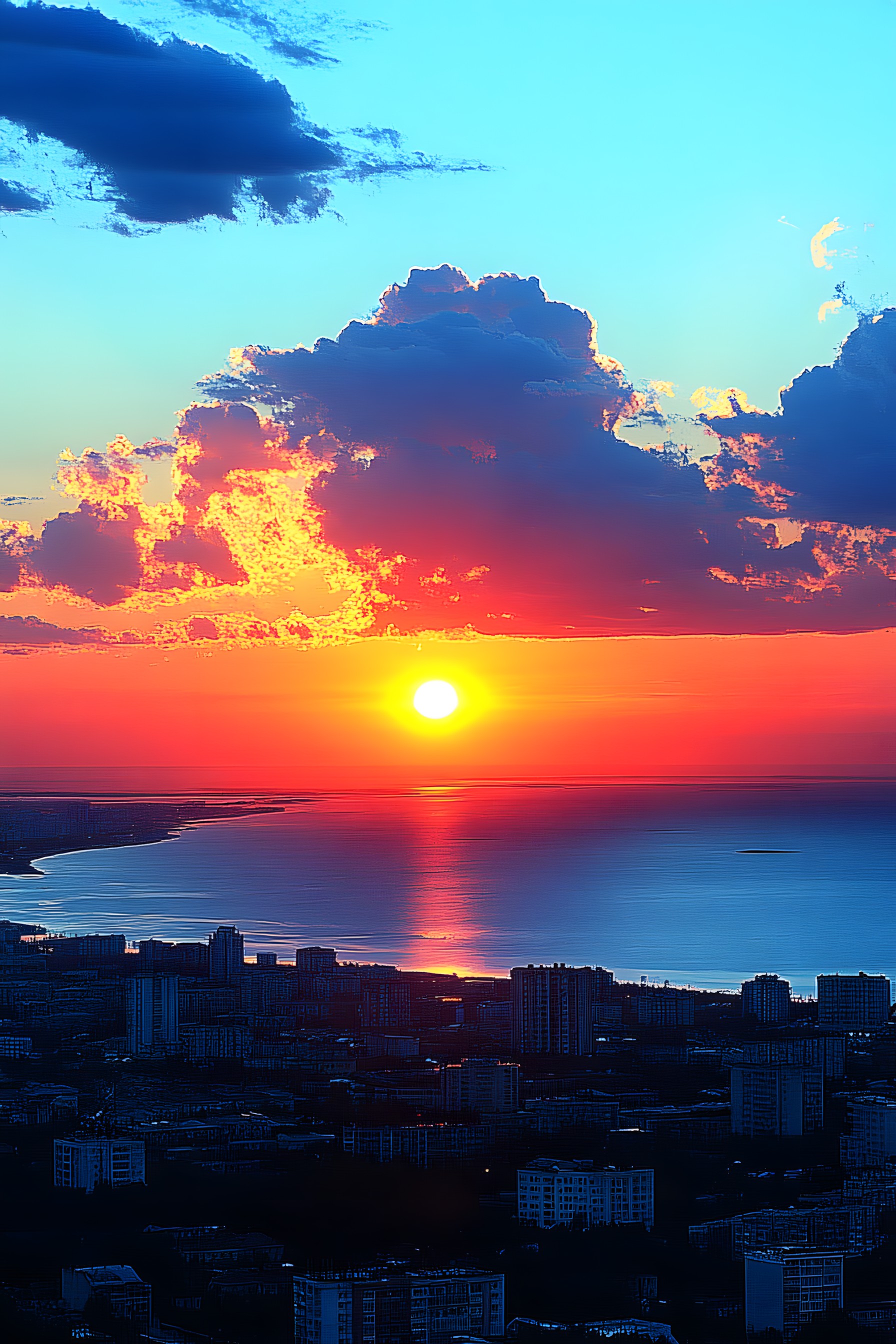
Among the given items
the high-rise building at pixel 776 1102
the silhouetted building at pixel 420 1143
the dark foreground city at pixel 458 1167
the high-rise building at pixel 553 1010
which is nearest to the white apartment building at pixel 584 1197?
the dark foreground city at pixel 458 1167

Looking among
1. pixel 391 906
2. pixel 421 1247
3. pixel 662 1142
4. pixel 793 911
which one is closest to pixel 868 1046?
pixel 662 1142

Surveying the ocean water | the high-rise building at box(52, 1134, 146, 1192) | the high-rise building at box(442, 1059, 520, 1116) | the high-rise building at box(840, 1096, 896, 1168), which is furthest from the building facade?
the ocean water

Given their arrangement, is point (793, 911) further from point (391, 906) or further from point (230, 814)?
point (230, 814)

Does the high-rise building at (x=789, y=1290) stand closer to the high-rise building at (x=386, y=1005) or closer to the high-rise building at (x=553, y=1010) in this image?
the high-rise building at (x=553, y=1010)

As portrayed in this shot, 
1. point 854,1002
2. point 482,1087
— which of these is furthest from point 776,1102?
point 854,1002

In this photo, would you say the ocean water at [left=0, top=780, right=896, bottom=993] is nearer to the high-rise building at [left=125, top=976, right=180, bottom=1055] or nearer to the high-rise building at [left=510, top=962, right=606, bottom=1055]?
the high-rise building at [left=510, top=962, right=606, bottom=1055]

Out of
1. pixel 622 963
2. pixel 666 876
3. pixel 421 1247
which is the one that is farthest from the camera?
pixel 666 876
